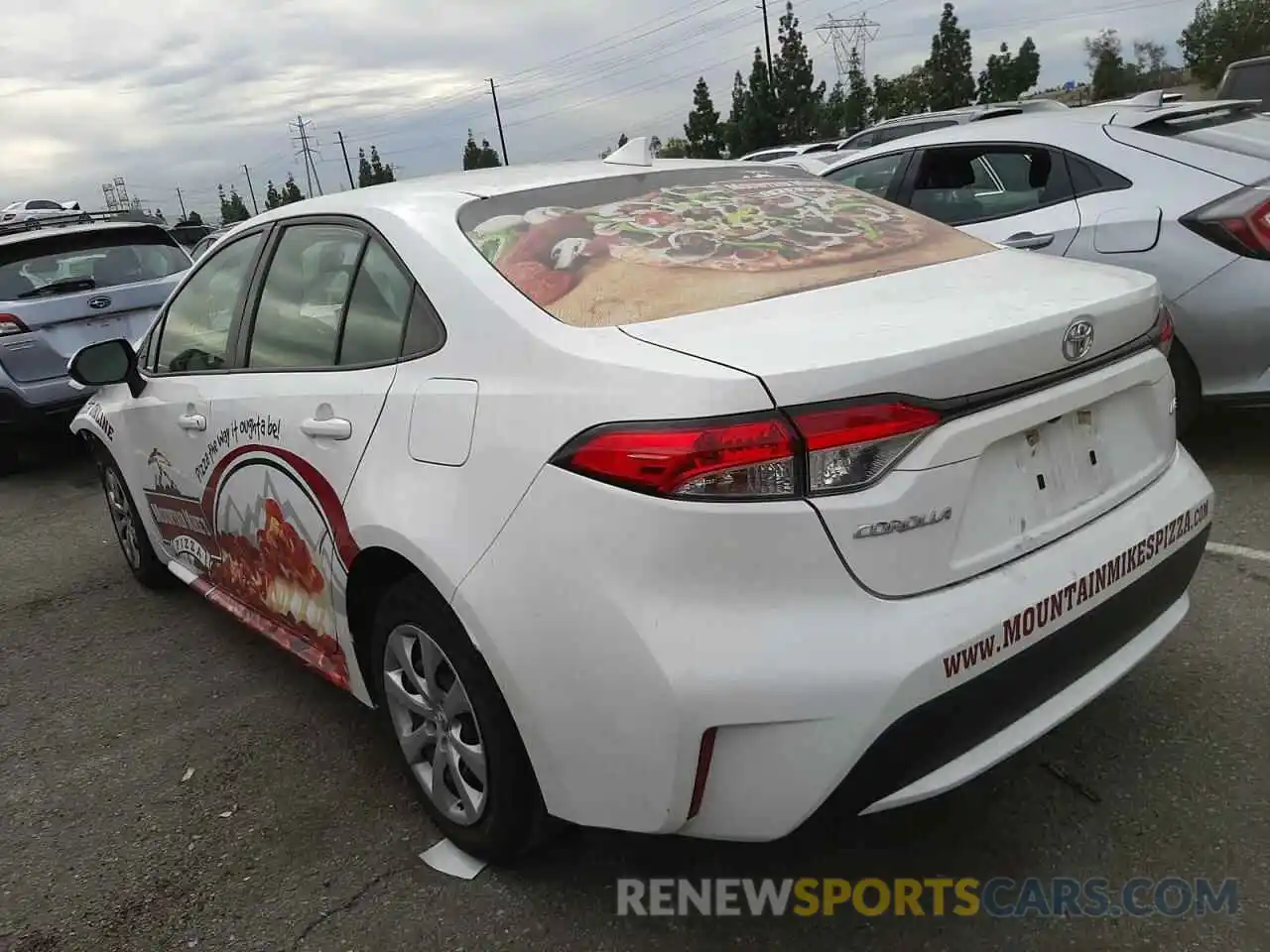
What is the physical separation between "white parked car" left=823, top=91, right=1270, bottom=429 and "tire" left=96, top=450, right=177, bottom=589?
13.5 feet

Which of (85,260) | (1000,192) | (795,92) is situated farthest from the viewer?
(795,92)

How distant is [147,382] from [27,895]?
6.10 ft

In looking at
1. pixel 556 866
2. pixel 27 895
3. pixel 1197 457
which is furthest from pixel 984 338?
pixel 1197 457

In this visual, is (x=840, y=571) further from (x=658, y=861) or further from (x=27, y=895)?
(x=27, y=895)

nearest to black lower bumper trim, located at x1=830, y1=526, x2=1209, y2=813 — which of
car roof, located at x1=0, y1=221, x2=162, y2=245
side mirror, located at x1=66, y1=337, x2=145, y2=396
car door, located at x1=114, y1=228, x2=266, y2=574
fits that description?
car door, located at x1=114, y1=228, x2=266, y2=574

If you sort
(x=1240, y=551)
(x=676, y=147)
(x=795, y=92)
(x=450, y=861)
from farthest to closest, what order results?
(x=676, y=147), (x=795, y=92), (x=1240, y=551), (x=450, y=861)

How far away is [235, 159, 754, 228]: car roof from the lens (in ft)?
8.78

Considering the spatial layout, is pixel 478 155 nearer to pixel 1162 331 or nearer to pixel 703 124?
pixel 703 124

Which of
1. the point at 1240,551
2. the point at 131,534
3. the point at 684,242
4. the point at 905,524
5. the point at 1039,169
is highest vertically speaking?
the point at 684,242

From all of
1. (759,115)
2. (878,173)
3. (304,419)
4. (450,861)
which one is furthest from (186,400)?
(759,115)

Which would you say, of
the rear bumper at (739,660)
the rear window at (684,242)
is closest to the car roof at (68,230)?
the rear window at (684,242)

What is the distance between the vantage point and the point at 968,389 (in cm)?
189

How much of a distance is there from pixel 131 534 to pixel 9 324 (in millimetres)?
3220

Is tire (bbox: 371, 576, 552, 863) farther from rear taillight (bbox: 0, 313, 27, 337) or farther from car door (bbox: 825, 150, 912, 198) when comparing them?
rear taillight (bbox: 0, 313, 27, 337)
